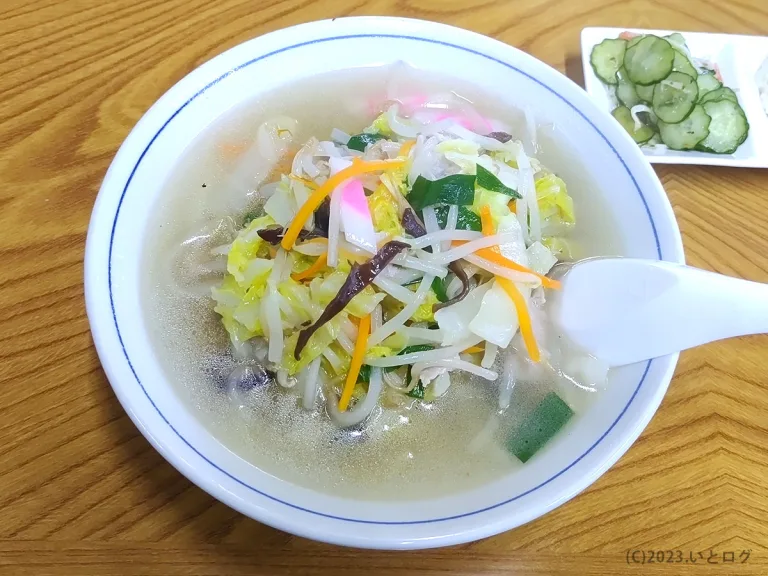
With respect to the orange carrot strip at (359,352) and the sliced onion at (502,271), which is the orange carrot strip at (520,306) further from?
the orange carrot strip at (359,352)

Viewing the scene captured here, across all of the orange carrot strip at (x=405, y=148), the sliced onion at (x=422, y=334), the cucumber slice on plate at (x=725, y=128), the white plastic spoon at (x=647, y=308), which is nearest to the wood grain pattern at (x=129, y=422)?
the cucumber slice on plate at (x=725, y=128)

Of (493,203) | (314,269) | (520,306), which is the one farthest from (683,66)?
(314,269)

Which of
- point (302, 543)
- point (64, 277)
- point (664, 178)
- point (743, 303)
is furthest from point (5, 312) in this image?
point (664, 178)

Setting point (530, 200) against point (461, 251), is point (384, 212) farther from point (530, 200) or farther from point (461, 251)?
point (530, 200)

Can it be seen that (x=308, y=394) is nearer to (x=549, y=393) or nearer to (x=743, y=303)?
(x=549, y=393)

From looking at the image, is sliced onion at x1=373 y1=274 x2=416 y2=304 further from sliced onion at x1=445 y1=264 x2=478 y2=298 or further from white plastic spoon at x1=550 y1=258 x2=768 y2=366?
white plastic spoon at x1=550 y1=258 x2=768 y2=366

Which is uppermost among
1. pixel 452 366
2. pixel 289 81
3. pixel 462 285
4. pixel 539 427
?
pixel 289 81
